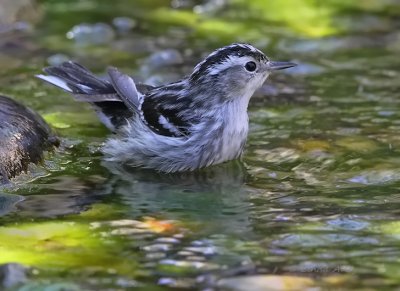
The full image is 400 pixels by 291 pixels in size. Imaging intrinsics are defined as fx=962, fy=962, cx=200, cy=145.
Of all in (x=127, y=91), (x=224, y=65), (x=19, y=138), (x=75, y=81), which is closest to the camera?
(x=19, y=138)

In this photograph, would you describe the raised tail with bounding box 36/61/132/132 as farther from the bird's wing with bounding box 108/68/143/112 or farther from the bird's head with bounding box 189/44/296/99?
the bird's head with bounding box 189/44/296/99

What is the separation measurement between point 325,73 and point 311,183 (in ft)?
11.1

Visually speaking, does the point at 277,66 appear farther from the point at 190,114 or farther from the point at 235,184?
the point at 235,184

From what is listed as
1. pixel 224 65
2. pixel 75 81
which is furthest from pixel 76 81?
pixel 224 65

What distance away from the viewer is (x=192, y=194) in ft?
22.4

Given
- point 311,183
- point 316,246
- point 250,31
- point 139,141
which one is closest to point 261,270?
point 316,246

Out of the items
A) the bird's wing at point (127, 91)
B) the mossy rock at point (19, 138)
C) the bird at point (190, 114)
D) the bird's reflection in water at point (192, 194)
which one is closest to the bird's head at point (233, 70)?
the bird at point (190, 114)

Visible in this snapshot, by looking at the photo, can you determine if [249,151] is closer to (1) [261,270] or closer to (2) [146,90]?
(2) [146,90]

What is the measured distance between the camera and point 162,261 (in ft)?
17.6

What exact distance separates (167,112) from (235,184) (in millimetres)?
898

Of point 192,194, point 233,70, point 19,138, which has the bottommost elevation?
point 192,194

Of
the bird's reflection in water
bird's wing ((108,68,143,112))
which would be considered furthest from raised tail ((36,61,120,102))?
the bird's reflection in water

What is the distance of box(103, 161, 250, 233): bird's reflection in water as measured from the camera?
6219 millimetres

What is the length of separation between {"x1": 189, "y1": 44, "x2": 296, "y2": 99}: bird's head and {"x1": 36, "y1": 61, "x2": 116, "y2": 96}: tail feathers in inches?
33.8
